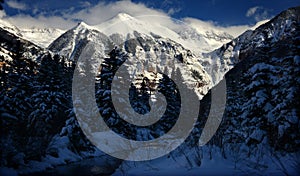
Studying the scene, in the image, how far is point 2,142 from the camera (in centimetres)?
1500

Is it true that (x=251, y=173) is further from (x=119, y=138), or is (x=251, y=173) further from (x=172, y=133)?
(x=172, y=133)

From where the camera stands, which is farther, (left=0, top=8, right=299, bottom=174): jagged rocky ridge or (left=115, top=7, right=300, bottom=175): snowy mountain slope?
(left=0, top=8, right=299, bottom=174): jagged rocky ridge

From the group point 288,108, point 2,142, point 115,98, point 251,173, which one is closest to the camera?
point 251,173

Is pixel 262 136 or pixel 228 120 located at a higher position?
pixel 228 120

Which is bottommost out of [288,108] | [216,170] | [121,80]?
[216,170]

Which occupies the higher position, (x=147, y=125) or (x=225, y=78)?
(x=225, y=78)

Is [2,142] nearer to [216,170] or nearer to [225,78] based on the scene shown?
[216,170]

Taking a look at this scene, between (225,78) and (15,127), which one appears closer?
(15,127)

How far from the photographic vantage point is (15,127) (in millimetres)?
19766

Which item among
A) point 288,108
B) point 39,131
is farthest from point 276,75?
point 39,131

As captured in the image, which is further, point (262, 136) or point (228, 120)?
point (228, 120)

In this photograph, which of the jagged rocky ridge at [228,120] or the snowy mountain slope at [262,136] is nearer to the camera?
the snowy mountain slope at [262,136]

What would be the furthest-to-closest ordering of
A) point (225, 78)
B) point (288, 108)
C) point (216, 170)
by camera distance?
1. point (225, 78)
2. point (288, 108)
3. point (216, 170)

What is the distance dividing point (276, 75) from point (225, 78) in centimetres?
1554
